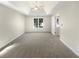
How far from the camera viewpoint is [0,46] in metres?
4.80

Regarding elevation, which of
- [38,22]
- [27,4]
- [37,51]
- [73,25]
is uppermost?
[27,4]

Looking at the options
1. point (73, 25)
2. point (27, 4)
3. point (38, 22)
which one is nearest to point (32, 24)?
point (38, 22)

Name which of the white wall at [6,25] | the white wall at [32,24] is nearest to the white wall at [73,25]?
the white wall at [6,25]

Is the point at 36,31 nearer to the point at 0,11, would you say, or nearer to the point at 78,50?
the point at 0,11

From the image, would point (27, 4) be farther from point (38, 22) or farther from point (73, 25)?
point (38, 22)

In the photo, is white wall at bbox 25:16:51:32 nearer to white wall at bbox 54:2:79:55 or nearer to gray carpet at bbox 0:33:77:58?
gray carpet at bbox 0:33:77:58

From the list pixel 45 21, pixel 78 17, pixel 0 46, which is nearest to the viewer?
pixel 78 17

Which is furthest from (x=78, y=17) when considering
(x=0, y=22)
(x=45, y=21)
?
(x=45, y=21)

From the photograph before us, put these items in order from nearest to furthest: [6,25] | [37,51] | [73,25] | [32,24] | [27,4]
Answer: [73,25], [37,51], [27,4], [6,25], [32,24]

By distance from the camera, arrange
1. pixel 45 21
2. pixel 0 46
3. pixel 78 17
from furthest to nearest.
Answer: pixel 45 21 → pixel 0 46 → pixel 78 17

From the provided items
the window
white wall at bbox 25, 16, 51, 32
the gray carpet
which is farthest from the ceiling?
the window

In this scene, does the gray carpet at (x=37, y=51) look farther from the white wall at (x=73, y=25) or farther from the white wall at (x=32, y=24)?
the white wall at (x=32, y=24)

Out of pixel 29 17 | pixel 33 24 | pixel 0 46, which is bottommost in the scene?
pixel 0 46

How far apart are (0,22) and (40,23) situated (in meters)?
7.98
